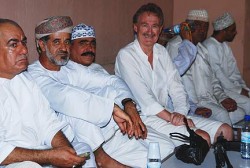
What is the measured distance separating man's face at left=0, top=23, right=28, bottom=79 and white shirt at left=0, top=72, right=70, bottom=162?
0.08 metres

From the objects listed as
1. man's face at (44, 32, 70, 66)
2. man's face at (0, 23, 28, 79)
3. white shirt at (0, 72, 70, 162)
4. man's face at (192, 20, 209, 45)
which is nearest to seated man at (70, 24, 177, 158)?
man's face at (44, 32, 70, 66)

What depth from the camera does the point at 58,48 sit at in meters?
3.65

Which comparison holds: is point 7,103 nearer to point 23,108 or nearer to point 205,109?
point 23,108

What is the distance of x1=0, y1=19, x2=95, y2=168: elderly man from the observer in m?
2.78

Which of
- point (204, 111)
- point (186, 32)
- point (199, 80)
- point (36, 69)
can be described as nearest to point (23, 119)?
point (36, 69)

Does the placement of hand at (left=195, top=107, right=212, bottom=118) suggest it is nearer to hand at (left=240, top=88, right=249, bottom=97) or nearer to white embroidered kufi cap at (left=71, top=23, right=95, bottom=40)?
hand at (left=240, top=88, right=249, bottom=97)

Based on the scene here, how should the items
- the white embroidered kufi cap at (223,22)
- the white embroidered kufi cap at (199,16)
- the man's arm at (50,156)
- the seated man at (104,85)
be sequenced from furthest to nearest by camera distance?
the white embroidered kufi cap at (223,22) < the white embroidered kufi cap at (199,16) < the seated man at (104,85) < the man's arm at (50,156)

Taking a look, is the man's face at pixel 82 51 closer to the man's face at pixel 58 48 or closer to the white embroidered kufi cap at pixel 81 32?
the white embroidered kufi cap at pixel 81 32

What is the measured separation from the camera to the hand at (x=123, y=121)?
3463 millimetres

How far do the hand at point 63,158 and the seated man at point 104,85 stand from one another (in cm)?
80

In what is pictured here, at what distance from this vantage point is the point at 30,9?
13.2 feet

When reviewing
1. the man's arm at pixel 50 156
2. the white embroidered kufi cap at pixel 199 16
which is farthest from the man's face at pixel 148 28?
the man's arm at pixel 50 156

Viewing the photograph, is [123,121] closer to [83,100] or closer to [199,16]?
[83,100]

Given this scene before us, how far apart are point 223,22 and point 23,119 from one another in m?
4.06
